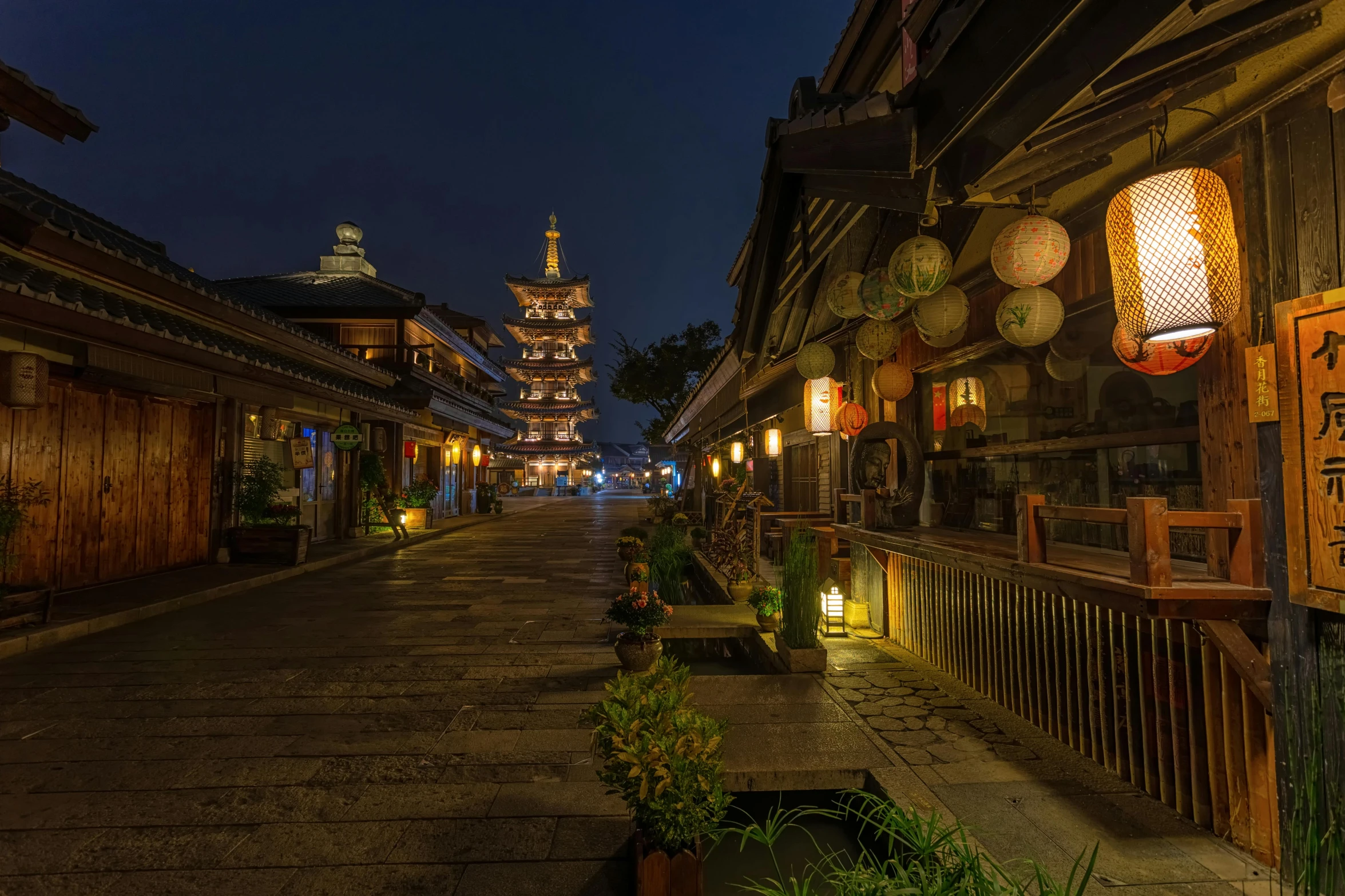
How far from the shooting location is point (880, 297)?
14.2 ft

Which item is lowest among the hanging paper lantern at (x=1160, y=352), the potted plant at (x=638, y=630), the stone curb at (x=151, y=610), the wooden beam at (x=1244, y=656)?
the stone curb at (x=151, y=610)

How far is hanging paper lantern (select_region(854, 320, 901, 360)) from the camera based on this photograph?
5617 mm

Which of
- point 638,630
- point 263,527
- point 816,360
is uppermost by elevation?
point 816,360

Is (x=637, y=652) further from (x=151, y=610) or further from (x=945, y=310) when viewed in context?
(x=151, y=610)

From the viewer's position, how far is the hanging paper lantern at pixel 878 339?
5.62 metres

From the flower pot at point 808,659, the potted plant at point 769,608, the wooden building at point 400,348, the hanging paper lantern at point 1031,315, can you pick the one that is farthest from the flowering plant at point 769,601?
the wooden building at point 400,348

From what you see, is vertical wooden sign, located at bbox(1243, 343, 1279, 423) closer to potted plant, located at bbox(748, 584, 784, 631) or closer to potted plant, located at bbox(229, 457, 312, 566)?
potted plant, located at bbox(748, 584, 784, 631)

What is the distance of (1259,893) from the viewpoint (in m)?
2.52

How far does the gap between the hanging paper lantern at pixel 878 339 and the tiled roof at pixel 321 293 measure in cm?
1845

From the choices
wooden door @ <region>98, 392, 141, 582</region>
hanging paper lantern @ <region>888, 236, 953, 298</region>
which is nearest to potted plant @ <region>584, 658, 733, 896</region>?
hanging paper lantern @ <region>888, 236, 953, 298</region>

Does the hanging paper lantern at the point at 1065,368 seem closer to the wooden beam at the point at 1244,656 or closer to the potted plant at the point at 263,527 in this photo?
the wooden beam at the point at 1244,656

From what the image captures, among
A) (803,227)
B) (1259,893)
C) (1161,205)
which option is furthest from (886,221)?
(1259,893)

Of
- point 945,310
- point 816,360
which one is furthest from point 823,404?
point 945,310

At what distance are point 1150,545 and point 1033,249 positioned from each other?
1748mm
